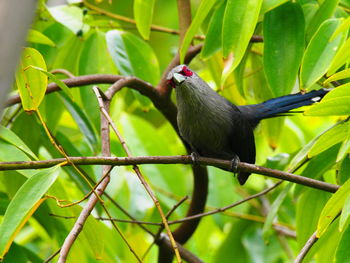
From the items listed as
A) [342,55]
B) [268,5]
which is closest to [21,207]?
[342,55]

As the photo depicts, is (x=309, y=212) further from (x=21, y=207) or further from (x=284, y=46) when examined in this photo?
(x=21, y=207)

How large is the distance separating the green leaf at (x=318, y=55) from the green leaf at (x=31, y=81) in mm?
1144

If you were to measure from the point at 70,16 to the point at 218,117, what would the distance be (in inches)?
43.7

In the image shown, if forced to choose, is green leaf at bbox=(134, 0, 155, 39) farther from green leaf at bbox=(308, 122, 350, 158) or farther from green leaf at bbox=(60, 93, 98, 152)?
green leaf at bbox=(308, 122, 350, 158)

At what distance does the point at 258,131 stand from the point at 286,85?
4.37ft


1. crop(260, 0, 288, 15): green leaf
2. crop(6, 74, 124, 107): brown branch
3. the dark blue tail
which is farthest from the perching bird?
crop(260, 0, 288, 15): green leaf

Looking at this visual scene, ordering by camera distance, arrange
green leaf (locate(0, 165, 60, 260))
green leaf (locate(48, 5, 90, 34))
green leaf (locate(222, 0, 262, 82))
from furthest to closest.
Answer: green leaf (locate(48, 5, 90, 34)) < green leaf (locate(222, 0, 262, 82)) < green leaf (locate(0, 165, 60, 260))

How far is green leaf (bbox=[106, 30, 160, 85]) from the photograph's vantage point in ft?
11.5

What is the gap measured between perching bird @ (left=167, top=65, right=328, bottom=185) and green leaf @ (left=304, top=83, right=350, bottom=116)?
4.53ft

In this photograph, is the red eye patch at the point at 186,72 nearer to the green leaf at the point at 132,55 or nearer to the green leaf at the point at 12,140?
the green leaf at the point at 132,55

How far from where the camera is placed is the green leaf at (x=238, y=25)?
8.20 ft

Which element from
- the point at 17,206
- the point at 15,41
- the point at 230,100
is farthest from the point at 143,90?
the point at 15,41

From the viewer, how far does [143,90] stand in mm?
3383

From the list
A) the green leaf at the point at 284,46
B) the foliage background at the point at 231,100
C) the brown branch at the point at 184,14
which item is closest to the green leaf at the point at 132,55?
the foliage background at the point at 231,100
